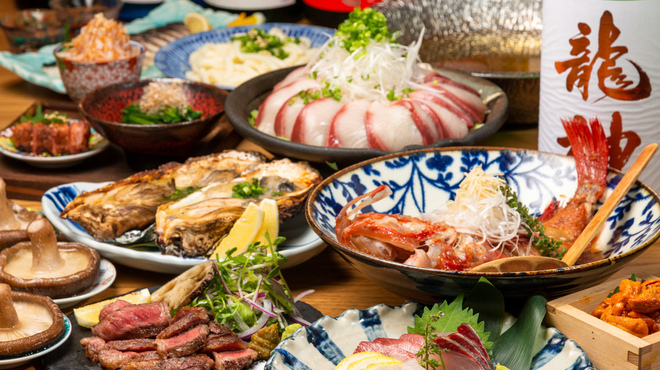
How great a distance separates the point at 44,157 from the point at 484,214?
55.0 inches

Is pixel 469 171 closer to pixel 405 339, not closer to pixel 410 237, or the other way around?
pixel 410 237

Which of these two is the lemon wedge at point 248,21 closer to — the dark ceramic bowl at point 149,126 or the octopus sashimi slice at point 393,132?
the dark ceramic bowl at point 149,126

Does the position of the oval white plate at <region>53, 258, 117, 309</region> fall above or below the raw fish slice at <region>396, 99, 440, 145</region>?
below

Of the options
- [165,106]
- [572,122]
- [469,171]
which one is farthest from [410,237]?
[165,106]

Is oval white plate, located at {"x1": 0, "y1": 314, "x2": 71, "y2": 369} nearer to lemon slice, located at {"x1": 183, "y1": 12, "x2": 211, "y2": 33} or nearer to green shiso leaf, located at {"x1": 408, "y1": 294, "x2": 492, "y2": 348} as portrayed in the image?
green shiso leaf, located at {"x1": 408, "y1": 294, "x2": 492, "y2": 348}

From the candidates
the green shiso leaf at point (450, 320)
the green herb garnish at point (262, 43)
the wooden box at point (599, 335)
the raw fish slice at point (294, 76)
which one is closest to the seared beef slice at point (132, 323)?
the green shiso leaf at point (450, 320)

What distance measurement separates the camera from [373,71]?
6.64ft

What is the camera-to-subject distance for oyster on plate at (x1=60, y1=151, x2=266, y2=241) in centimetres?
157

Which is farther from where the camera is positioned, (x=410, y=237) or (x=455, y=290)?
(x=410, y=237)

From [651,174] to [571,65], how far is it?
12.4 inches

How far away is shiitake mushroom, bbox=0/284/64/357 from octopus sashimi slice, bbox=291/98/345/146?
84 centimetres

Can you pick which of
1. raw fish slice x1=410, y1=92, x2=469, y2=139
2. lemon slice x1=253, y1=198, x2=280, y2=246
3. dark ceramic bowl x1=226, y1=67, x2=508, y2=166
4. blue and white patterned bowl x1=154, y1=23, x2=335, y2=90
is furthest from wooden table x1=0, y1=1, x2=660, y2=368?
blue and white patterned bowl x1=154, y1=23, x2=335, y2=90

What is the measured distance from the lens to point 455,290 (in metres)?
1.16

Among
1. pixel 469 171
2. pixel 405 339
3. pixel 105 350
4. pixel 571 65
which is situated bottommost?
pixel 105 350
